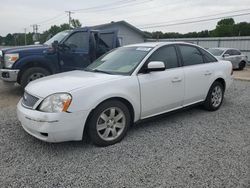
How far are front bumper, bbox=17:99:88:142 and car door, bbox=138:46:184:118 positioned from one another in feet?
3.69

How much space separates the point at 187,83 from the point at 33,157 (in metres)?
2.92

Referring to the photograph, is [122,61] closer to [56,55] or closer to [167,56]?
[167,56]

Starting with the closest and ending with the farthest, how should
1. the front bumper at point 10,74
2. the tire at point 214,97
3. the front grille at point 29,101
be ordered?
the front grille at point 29,101 → the tire at point 214,97 → the front bumper at point 10,74

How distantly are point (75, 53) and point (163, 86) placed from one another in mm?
3944

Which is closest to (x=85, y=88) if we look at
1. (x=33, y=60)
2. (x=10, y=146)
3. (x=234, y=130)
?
(x=10, y=146)

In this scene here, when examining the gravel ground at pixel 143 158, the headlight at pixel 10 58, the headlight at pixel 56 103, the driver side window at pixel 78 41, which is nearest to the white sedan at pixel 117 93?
the headlight at pixel 56 103

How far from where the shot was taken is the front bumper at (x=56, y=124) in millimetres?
3041

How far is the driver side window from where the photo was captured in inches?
282

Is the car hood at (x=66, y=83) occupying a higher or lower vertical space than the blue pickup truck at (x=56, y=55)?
Result: lower

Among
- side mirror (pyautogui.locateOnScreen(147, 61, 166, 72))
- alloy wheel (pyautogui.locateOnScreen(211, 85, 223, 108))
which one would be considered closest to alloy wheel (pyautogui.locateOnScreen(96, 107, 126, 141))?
side mirror (pyautogui.locateOnScreen(147, 61, 166, 72))

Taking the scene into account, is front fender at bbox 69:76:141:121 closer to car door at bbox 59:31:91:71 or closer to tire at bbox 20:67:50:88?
car door at bbox 59:31:91:71

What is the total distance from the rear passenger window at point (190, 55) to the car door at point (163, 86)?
0.76 ft

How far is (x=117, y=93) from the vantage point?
11.4 ft

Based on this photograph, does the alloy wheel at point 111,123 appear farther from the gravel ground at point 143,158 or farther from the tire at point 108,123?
the gravel ground at point 143,158
